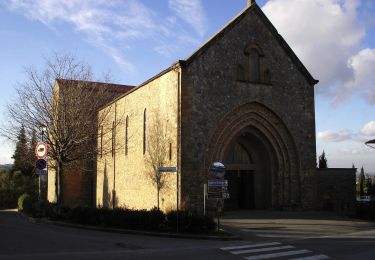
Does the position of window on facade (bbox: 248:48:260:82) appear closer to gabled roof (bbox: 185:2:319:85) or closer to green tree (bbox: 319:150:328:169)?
gabled roof (bbox: 185:2:319:85)

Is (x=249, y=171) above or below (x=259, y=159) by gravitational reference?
below

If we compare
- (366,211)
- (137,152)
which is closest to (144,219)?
(137,152)

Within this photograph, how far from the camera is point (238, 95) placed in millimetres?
26203

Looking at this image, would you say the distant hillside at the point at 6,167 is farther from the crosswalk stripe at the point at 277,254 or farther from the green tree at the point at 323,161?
the crosswalk stripe at the point at 277,254

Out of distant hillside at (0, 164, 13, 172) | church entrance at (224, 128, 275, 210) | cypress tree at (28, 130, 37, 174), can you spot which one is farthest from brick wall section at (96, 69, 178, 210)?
distant hillside at (0, 164, 13, 172)

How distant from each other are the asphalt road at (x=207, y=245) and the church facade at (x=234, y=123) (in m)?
5.85

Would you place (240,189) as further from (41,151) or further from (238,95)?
(41,151)

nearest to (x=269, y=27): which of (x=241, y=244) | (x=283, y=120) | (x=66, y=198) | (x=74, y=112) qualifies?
(x=283, y=120)

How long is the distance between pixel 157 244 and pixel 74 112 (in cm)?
1271

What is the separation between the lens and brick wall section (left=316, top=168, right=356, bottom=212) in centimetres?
3036

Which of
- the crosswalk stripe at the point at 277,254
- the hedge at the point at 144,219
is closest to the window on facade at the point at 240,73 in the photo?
the hedge at the point at 144,219

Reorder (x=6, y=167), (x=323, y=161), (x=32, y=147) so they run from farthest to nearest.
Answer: (x=6, y=167), (x=323, y=161), (x=32, y=147)

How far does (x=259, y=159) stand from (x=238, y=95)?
5277mm

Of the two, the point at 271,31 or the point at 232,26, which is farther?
the point at 271,31
